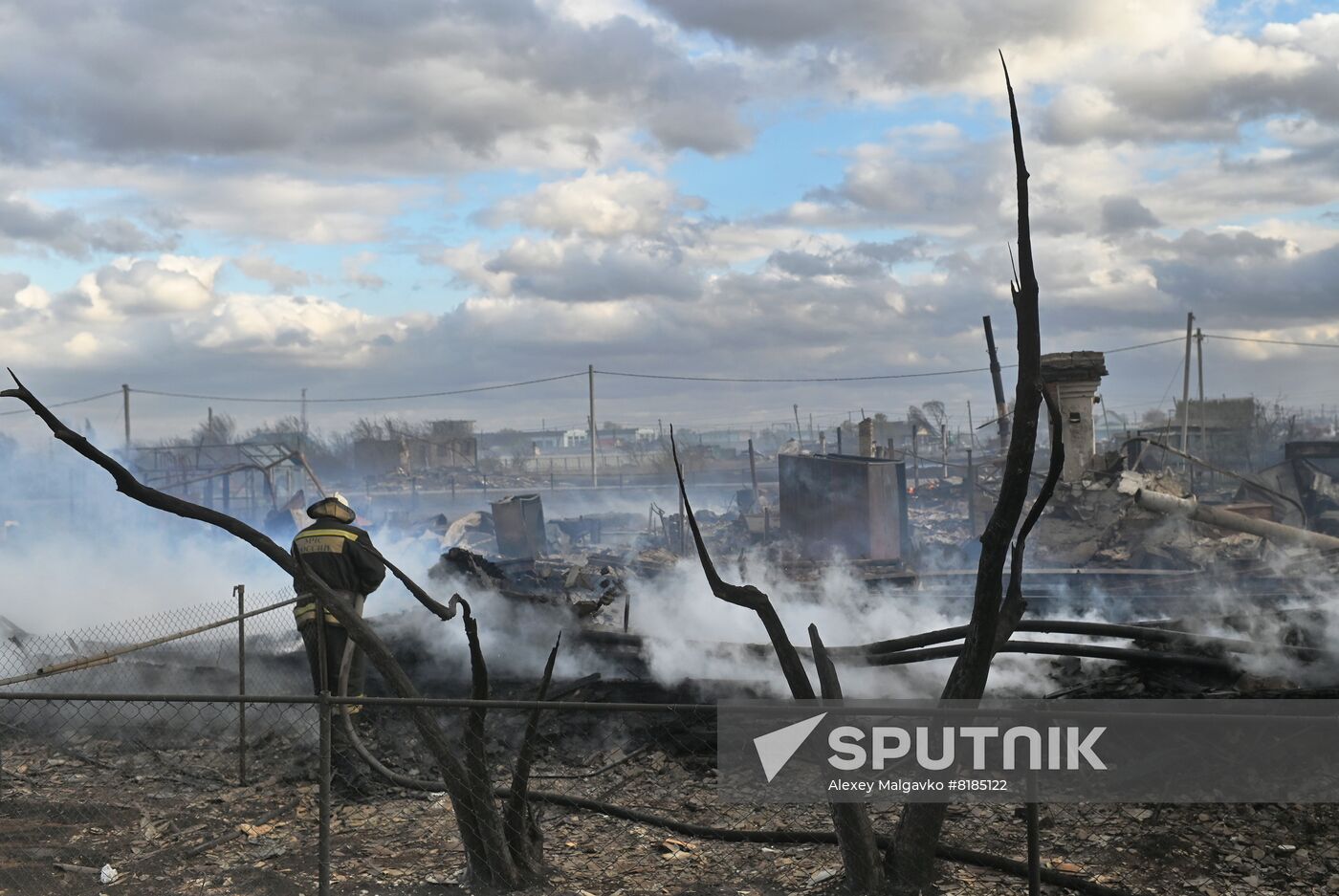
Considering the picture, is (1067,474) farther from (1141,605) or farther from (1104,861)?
(1104,861)

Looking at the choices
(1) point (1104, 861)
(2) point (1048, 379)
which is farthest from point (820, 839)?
(2) point (1048, 379)

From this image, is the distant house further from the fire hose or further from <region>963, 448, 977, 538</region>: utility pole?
the fire hose

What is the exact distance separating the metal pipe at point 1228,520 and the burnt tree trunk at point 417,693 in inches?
498

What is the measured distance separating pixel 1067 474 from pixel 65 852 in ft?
46.9

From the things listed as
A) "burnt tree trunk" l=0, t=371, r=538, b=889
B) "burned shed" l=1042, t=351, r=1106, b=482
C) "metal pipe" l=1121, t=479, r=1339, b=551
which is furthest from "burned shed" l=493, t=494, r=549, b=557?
"burnt tree trunk" l=0, t=371, r=538, b=889

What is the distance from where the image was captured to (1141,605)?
509 inches

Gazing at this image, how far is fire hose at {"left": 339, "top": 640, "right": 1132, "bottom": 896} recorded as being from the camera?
4629 mm

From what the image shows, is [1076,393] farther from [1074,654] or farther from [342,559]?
[342,559]

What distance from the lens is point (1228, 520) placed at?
15.0 meters

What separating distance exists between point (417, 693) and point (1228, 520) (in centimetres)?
1369

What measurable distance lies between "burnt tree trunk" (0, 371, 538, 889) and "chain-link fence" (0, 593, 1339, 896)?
22 centimetres

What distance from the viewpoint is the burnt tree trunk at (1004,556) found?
3.68m

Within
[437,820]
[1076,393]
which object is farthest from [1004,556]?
[1076,393]

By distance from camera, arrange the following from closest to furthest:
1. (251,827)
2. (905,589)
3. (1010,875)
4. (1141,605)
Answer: (1010,875) → (251,827) → (1141,605) → (905,589)
